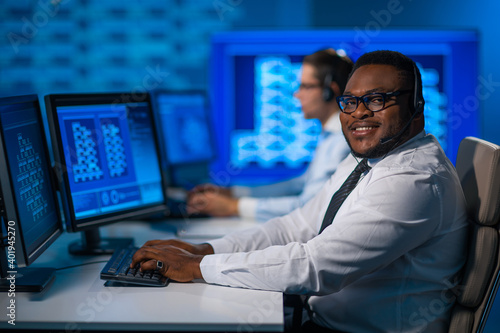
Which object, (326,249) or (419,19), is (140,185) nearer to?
(326,249)

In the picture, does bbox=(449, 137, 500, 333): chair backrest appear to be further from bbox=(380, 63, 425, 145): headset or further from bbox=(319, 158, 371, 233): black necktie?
bbox=(319, 158, 371, 233): black necktie

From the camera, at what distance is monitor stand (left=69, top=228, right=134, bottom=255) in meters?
1.60

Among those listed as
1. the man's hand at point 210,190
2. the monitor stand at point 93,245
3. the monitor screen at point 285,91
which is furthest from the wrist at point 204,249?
the monitor screen at point 285,91

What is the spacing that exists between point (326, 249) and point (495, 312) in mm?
1444

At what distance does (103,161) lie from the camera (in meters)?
1.61

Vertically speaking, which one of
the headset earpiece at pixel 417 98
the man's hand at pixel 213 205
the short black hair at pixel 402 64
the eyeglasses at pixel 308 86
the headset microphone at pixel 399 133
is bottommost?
the man's hand at pixel 213 205

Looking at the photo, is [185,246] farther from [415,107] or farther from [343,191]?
[415,107]

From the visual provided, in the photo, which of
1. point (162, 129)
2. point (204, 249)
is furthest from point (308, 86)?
point (204, 249)

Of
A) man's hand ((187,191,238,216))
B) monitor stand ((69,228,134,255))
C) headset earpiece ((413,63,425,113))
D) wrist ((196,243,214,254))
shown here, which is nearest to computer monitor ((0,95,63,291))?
monitor stand ((69,228,134,255))

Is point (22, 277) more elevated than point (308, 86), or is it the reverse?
point (308, 86)

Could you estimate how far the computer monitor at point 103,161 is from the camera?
58.7 inches

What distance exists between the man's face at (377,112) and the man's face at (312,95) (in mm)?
1003

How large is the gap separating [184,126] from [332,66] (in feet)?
2.78

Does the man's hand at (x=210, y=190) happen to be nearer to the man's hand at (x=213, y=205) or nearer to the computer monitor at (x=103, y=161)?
the man's hand at (x=213, y=205)
